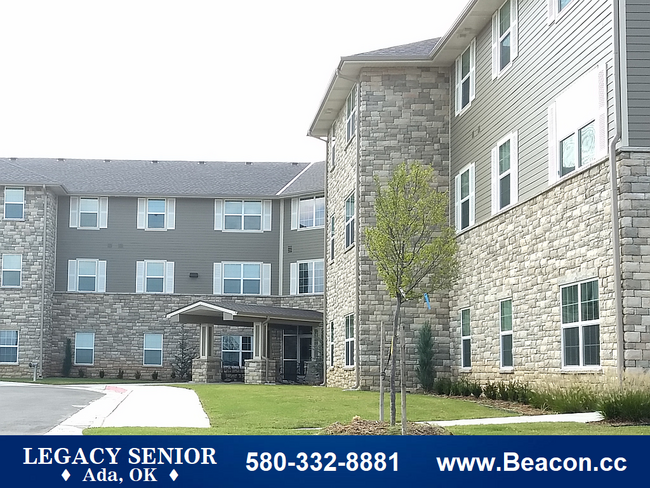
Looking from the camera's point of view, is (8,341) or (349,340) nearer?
(349,340)

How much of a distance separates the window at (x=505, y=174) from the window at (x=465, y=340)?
3.41 meters

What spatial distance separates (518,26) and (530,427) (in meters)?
10.2

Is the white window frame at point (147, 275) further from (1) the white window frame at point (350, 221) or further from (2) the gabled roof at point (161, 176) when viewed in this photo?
(1) the white window frame at point (350, 221)

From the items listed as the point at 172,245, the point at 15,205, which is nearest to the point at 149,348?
the point at 172,245

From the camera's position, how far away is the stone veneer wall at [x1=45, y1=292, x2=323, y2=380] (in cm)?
3997

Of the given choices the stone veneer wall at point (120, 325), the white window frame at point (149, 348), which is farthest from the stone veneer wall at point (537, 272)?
the white window frame at point (149, 348)

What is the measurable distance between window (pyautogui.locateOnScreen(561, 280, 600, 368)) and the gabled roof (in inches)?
862

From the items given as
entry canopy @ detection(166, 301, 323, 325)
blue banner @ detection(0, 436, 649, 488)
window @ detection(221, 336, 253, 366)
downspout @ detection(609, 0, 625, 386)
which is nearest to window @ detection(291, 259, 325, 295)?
entry canopy @ detection(166, 301, 323, 325)

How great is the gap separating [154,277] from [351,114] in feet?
54.0

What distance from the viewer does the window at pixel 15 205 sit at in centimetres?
3881

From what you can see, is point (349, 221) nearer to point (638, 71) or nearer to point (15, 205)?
point (638, 71)

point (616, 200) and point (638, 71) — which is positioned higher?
point (638, 71)

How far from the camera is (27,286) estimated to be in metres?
38.7

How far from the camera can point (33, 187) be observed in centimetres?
3875
